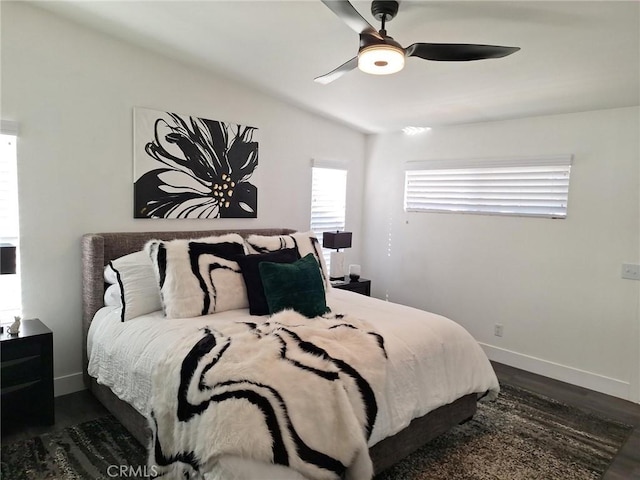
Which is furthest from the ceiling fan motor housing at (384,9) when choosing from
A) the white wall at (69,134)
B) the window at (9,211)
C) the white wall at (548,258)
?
the window at (9,211)

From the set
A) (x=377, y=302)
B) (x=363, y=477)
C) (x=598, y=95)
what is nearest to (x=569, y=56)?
(x=598, y=95)

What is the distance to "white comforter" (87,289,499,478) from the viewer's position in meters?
2.14

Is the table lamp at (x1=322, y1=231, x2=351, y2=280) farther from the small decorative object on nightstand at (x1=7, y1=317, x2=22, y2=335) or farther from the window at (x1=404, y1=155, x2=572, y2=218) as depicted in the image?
the small decorative object on nightstand at (x1=7, y1=317, x2=22, y2=335)

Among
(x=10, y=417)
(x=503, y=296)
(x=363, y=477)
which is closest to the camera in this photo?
(x=363, y=477)

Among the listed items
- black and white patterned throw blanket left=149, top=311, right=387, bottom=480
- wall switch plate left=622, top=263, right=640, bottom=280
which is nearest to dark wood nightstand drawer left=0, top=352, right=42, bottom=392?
black and white patterned throw blanket left=149, top=311, right=387, bottom=480

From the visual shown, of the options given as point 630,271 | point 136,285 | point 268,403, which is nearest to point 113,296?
point 136,285

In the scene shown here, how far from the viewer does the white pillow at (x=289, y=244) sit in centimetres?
337

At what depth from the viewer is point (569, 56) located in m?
2.62

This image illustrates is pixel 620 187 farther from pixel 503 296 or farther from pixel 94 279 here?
pixel 94 279

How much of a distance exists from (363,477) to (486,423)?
1434mm

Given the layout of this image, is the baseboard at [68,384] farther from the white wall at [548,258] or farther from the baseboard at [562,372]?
the baseboard at [562,372]

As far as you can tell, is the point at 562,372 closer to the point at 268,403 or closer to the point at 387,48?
the point at 268,403

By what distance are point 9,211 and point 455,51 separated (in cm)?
303

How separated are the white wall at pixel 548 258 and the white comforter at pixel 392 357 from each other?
140 centimetres
